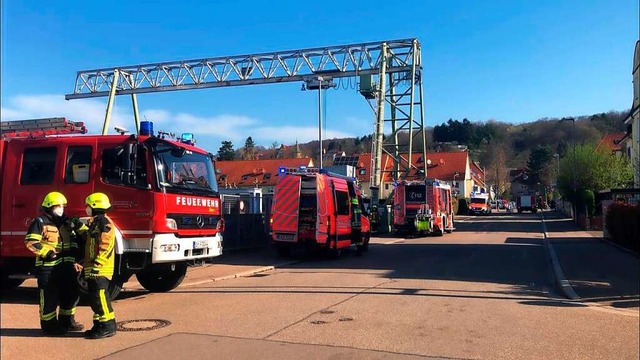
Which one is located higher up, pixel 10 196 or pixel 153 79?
pixel 153 79

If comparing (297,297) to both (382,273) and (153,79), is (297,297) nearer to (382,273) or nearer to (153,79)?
(382,273)

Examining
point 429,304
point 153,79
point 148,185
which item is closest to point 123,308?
point 148,185

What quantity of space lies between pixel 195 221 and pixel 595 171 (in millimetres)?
42747

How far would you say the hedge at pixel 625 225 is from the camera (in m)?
18.0

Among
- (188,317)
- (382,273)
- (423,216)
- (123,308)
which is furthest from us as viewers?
(423,216)

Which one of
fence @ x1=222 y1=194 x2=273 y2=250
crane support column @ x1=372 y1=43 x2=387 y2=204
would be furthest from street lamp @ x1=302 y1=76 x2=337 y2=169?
fence @ x1=222 y1=194 x2=273 y2=250

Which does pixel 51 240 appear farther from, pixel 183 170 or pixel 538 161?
pixel 538 161

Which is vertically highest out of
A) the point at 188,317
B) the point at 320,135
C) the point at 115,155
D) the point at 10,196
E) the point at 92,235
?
the point at 320,135

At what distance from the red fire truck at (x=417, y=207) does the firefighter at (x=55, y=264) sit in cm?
2221

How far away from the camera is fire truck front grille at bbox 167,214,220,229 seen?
382 inches

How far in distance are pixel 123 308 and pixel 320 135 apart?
23613mm

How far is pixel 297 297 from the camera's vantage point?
10195 millimetres

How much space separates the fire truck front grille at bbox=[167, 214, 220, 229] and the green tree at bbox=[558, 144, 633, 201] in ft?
111

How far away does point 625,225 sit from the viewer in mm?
19641
